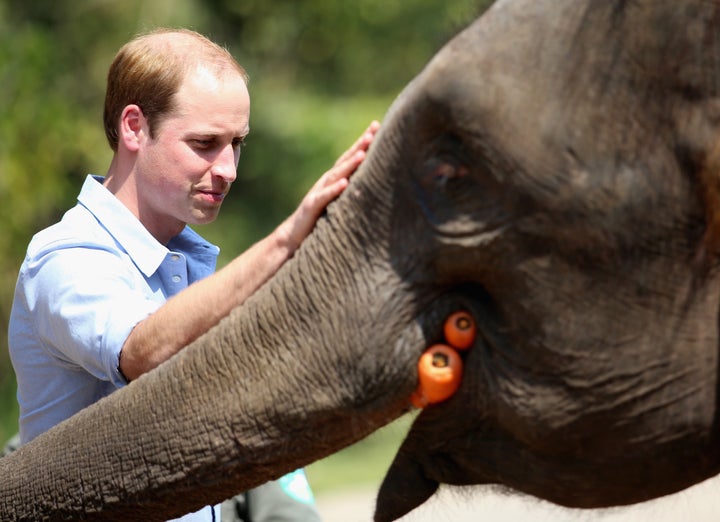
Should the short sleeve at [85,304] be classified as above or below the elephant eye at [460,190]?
above

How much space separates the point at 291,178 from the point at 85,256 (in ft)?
39.5

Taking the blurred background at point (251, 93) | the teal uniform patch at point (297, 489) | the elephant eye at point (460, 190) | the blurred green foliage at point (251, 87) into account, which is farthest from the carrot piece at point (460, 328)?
the blurred green foliage at point (251, 87)

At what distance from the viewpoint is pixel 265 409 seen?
2420mm

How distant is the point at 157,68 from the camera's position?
3164mm

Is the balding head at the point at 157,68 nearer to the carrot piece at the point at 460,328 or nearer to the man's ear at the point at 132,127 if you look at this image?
the man's ear at the point at 132,127

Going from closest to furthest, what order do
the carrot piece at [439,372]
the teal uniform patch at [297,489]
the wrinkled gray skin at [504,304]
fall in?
the wrinkled gray skin at [504,304]
the carrot piece at [439,372]
the teal uniform patch at [297,489]

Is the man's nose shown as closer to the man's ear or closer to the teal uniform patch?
the man's ear

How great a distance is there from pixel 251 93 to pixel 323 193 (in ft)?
41.0

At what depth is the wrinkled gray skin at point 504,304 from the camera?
2268 mm

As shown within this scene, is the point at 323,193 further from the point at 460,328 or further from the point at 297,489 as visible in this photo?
the point at 297,489

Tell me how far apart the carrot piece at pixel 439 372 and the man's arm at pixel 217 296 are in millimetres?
373

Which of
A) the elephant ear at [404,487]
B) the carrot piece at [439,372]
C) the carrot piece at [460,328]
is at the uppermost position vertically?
the carrot piece at [460,328]

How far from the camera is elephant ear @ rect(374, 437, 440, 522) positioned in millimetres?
2578

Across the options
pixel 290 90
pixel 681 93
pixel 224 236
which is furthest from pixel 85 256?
pixel 290 90
